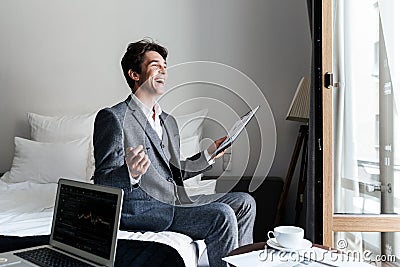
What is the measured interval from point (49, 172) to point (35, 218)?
0.79m

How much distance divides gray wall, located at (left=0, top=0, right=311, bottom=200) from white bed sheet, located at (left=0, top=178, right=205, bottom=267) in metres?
0.84

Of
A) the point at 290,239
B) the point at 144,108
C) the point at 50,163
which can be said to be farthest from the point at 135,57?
the point at 290,239

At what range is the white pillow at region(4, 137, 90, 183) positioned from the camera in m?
2.93

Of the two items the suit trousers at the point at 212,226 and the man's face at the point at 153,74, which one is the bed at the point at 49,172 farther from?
the man's face at the point at 153,74

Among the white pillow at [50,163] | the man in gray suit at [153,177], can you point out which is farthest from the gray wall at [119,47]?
the man in gray suit at [153,177]

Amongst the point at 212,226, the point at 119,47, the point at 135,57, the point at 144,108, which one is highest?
the point at 119,47

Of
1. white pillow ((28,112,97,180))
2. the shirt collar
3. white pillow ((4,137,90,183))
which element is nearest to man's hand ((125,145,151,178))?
the shirt collar

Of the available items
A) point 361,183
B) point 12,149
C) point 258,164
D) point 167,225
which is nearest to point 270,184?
point 258,164

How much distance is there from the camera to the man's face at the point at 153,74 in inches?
90.3

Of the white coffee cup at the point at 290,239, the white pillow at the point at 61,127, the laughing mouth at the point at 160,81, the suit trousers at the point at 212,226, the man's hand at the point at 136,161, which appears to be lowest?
the suit trousers at the point at 212,226

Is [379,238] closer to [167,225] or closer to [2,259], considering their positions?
[167,225]

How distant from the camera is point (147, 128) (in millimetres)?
2146

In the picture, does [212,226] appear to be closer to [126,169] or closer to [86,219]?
[126,169]

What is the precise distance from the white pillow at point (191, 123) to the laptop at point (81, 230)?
1.39m
